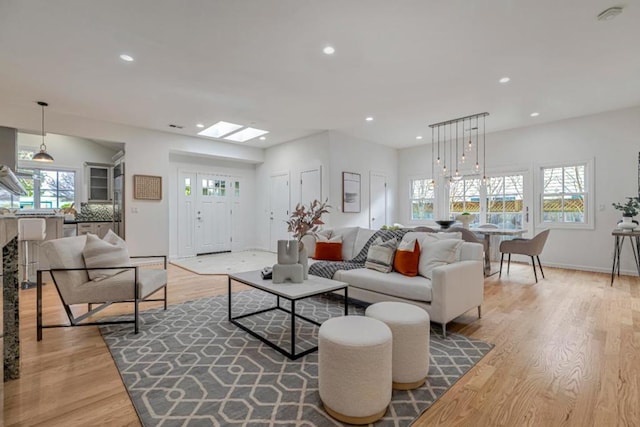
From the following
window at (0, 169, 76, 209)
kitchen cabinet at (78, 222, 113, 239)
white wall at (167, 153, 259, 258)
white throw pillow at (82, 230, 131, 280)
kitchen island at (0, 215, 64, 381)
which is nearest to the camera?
kitchen island at (0, 215, 64, 381)

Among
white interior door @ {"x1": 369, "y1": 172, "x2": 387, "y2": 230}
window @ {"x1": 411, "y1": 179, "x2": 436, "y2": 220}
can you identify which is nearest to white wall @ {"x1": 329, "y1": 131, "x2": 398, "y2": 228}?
white interior door @ {"x1": 369, "y1": 172, "x2": 387, "y2": 230}

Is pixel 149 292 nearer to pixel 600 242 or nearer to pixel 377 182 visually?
pixel 377 182

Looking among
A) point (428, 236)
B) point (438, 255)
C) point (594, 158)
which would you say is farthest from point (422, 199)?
point (438, 255)

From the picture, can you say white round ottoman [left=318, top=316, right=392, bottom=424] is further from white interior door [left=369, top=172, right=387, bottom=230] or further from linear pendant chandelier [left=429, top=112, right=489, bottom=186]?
white interior door [left=369, top=172, right=387, bottom=230]

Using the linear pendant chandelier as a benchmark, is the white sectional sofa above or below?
below

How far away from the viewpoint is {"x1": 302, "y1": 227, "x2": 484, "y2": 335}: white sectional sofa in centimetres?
251

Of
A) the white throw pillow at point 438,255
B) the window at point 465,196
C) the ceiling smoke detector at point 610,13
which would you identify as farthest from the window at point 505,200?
the white throw pillow at point 438,255

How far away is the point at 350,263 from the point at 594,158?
5051mm

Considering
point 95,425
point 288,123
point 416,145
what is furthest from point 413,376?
point 416,145

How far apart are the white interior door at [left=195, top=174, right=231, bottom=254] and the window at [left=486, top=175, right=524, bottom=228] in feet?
20.7

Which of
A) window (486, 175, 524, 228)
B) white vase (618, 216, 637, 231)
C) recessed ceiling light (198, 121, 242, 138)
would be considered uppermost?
recessed ceiling light (198, 121, 242, 138)

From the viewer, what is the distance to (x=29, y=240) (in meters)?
4.07

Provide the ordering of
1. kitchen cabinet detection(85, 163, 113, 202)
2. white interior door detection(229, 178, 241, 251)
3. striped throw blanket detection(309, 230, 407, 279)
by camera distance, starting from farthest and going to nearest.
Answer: white interior door detection(229, 178, 241, 251) < kitchen cabinet detection(85, 163, 113, 202) < striped throw blanket detection(309, 230, 407, 279)

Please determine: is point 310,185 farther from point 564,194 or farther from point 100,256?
point 564,194
